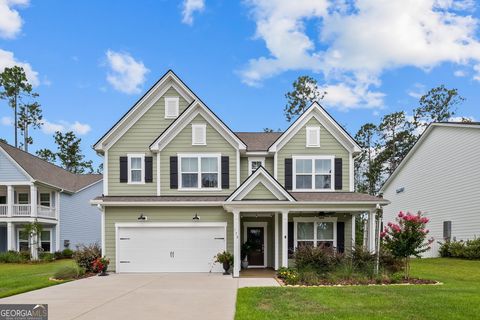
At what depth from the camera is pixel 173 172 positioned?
20.0m

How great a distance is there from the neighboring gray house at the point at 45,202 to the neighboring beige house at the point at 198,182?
12.1m

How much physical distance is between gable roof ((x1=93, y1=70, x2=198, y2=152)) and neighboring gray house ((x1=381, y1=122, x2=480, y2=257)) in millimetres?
15311

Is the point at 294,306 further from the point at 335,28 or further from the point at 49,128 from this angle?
the point at 49,128

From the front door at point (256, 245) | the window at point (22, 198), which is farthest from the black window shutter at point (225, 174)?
the window at point (22, 198)

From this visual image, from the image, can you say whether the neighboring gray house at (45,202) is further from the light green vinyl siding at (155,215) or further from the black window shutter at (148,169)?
the black window shutter at (148,169)

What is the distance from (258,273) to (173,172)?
593 cm

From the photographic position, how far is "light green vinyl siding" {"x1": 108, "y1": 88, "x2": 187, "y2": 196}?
65.7ft

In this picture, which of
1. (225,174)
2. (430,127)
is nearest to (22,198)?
(225,174)

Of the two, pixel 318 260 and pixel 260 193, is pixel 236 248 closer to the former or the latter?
pixel 260 193

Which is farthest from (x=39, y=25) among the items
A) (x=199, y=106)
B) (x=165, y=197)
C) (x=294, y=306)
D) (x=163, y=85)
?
(x=294, y=306)

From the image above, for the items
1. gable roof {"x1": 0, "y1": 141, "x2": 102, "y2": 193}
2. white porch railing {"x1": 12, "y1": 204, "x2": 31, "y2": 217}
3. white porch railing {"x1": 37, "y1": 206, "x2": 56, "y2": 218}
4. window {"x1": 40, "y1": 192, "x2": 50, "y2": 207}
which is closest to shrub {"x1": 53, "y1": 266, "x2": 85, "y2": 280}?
gable roof {"x1": 0, "y1": 141, "x2": 102, "y2": 193}

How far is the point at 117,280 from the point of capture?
16.2 m

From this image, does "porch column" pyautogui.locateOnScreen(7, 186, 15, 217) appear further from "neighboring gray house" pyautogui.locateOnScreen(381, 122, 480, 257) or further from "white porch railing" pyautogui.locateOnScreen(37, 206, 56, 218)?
"neighboring gray house" pyautogui.locateOnScreen(381, 122, 480, 257)

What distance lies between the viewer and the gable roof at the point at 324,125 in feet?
66.3
